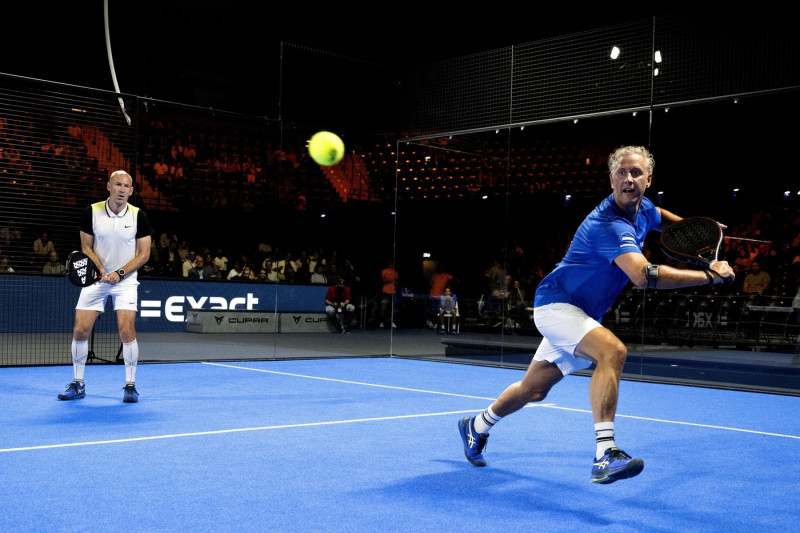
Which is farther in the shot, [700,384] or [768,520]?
[700,384]

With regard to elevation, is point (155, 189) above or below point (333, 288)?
above

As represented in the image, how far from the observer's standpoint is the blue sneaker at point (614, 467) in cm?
316

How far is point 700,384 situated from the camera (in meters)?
8.38

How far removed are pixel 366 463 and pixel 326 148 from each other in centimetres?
1090

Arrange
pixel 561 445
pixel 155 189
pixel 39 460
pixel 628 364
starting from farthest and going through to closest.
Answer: pixel 155 189
pixel 628 364
pixel 561 445
pixel 39 460

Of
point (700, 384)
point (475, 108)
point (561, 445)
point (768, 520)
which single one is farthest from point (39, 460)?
point (475, 108)

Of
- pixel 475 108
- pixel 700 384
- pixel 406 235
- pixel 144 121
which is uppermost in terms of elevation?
pixel 144 121

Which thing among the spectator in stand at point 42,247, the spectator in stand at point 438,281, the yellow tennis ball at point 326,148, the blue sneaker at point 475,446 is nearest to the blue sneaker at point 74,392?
the blue sneaker at point 475,446

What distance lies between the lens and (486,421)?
4.02 metres

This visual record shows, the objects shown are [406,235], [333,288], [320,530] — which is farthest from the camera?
[333,288]

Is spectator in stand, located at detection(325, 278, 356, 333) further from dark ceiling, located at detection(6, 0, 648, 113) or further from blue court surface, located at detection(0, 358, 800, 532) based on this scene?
blue court surface, located at detection(0, 358, 800, 532)

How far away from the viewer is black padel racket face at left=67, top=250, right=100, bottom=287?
6.00m

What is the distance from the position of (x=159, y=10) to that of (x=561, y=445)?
11.0m

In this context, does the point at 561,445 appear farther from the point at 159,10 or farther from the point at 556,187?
the point at 159,10
